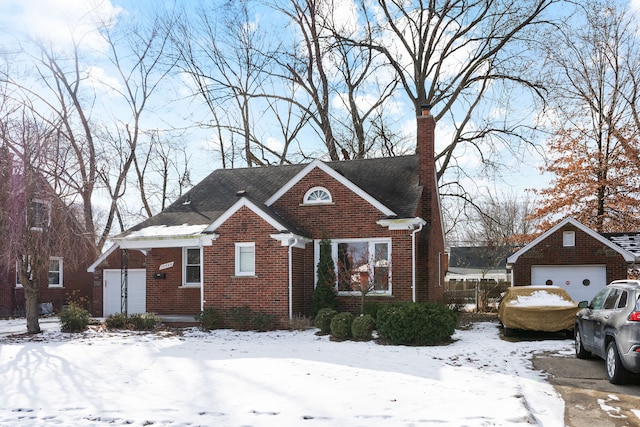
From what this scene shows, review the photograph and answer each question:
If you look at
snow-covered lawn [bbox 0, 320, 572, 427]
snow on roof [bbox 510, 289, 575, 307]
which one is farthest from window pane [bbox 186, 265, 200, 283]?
snow on roof [bbox 510, 289, 575, 307]

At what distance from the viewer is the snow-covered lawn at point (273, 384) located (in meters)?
7.69

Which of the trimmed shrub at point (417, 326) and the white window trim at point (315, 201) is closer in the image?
the trimmed shrub at point (417, 326)

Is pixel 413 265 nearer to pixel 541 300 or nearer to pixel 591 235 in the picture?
pixel 541 300

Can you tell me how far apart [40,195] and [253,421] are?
11940mm

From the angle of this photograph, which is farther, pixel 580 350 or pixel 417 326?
pixel 417 326

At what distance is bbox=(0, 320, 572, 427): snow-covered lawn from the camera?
25.2 ft

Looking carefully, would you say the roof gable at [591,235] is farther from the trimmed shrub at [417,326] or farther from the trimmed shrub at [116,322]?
the trimmed shrub at [116,322]

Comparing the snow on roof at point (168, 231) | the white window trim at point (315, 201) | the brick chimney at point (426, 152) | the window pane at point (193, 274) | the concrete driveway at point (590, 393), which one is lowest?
the concrete driveway at point (590, 393)

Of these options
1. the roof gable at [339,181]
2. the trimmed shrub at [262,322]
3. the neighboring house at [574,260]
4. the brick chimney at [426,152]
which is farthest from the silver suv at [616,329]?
the neighboring house at [574,260]

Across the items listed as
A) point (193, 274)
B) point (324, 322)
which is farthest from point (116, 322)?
point (324, 322)

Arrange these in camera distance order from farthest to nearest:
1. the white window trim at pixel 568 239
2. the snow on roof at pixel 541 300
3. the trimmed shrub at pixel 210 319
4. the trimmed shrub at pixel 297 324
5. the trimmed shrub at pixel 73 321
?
the white window trim at pixel 568 239, the trimmed shrub at pixel 210 319, the trimmed shrub at pixel 73 321, the trimmed shrub at pixel 297 324, the snow on roof at pixel 541 300

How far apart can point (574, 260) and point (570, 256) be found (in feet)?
0.68

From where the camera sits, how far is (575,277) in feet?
73.6

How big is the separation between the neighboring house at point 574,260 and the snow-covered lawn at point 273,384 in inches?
326
